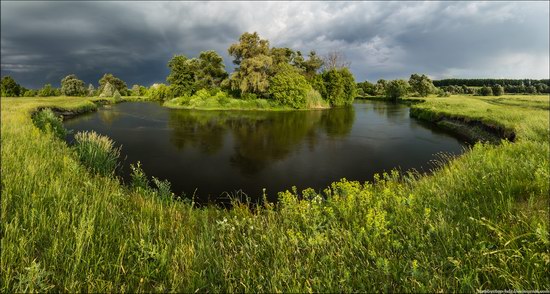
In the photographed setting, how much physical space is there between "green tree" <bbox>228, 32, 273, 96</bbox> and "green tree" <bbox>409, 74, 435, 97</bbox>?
3444 inches

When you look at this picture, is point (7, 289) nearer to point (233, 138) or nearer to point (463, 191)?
point (463, 191)

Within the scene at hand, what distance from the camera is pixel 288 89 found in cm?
5619

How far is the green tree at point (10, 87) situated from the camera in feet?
288

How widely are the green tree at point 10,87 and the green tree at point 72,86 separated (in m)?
20.4

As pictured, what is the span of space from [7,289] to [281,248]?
132 inches

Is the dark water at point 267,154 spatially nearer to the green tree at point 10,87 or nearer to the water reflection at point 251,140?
the water reflection at point 251,140

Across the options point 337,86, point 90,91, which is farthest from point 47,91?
point 337,86

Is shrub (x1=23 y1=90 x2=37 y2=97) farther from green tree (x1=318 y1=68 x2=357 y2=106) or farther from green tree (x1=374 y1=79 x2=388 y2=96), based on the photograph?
green tree (x1=374 y1=79 x2=388 y2=96)

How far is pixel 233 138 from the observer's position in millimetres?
25234

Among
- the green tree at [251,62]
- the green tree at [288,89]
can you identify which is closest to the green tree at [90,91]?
the green tree at [251,62]

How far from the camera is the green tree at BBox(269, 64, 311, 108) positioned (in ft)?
183

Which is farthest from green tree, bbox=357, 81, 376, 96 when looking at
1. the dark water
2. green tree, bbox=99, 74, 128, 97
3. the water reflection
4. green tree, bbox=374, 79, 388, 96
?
the water reflection

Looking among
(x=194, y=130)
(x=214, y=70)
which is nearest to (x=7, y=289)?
(x=194, y=130)

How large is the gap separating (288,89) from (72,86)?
355 ft
